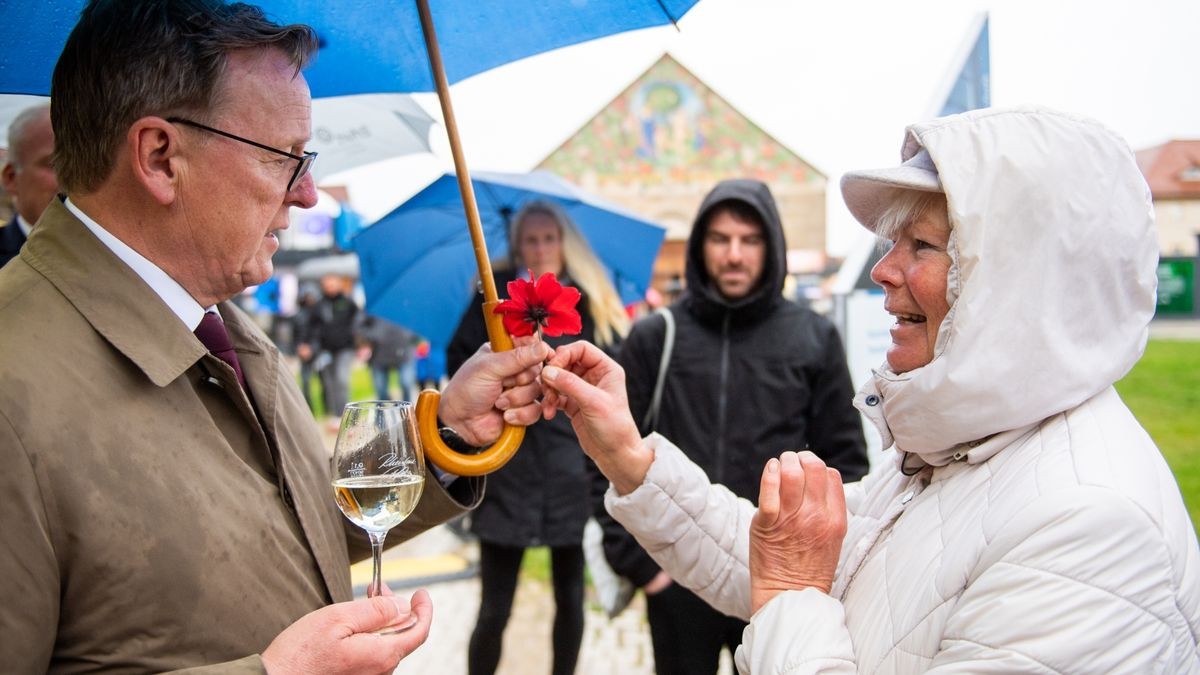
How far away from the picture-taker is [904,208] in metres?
1.83

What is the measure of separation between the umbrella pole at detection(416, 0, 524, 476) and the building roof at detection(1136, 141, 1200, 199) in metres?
73.4

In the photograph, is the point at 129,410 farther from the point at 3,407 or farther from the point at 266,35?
the point at 266,35

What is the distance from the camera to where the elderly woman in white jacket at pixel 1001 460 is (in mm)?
1355

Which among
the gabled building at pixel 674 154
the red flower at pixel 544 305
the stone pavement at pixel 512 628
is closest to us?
the red flower at pixel 544 305

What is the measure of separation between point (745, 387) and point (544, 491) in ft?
4.51

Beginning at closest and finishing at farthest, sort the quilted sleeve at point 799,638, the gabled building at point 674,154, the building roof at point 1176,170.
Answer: the quilted sleeve at point 799,638 → the gabled building at point 674,154 → the building roof at point 1176,170

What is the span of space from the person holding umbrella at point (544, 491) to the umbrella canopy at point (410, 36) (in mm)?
1784

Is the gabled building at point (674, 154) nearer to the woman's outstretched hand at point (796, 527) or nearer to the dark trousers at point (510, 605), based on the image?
the dark trousers at point (510, 605)

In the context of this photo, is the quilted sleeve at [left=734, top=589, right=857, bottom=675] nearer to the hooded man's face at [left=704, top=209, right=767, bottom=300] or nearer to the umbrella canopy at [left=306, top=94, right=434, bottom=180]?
the hooded man's face at [left=704, top=209, right=767, bottom=300]

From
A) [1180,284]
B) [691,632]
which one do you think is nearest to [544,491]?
[691,632]

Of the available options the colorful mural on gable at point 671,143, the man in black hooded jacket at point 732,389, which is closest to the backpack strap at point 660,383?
the man in black hooded jacket at point 732,389

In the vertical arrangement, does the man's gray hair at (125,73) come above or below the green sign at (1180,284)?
above

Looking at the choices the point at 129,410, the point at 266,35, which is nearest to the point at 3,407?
the point at 129,410

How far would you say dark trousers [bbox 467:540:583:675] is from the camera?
13.7 feet
